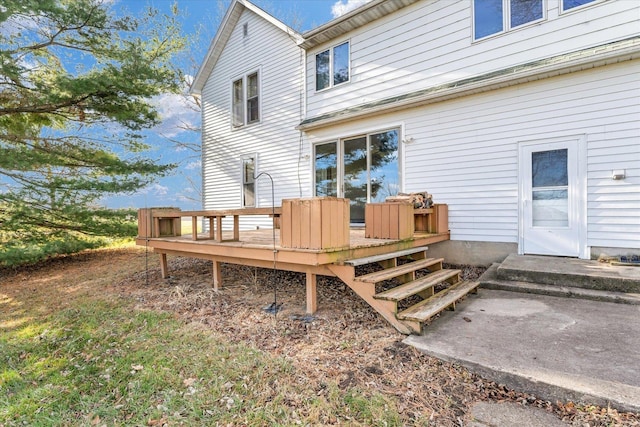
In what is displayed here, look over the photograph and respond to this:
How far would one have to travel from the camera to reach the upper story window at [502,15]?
17.3 feet

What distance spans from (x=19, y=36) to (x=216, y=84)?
499 centimetres

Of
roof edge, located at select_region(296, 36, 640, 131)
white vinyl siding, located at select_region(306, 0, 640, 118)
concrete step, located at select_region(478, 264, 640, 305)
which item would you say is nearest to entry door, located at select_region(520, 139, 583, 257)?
roof edge, located at select_region(296, 36, 640, 131)

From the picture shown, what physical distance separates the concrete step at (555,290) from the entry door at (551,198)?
4.03 ft

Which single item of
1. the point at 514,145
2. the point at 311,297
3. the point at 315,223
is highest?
the point at 514,145

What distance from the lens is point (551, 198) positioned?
5.11 m

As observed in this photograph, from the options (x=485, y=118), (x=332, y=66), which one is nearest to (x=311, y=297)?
(x=485, y=118)

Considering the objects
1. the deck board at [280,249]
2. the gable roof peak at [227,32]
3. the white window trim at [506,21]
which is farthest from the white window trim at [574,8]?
the gable roof peak at [227,32]

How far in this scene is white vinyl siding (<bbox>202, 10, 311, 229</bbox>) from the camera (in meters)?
8.66

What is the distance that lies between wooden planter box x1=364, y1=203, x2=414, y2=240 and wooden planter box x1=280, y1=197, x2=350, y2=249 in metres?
1.19

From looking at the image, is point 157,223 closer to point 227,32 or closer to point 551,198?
point 551,198

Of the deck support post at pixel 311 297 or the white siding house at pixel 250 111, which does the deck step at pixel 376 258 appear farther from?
the white siding house at pixel 250 111

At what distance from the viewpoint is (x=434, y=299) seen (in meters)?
3.45

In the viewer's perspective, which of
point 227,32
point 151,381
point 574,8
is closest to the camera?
point 151,381

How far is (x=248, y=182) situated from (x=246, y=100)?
8.60 ft
